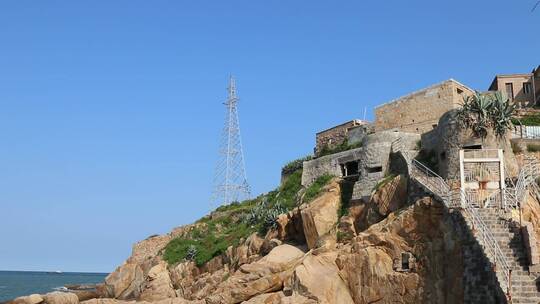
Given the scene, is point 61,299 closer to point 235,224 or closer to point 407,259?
point 235,224

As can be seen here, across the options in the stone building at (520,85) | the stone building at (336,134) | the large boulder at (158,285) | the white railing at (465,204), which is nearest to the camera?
the white railing at (465,204)

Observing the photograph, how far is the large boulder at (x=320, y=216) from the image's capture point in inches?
1141

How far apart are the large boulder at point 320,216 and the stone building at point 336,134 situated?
725 centimetres

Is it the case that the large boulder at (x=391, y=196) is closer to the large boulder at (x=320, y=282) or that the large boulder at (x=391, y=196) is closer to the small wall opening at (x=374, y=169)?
the small wall opening at (x=374, y=169)

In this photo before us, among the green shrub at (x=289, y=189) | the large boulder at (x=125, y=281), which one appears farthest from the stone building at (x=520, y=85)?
the large boulder at (x=125, y=281)

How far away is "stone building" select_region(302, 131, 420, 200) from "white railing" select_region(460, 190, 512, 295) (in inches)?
287

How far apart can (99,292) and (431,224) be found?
1137 inches

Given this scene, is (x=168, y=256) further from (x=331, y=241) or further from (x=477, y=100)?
(x=477, y=100)

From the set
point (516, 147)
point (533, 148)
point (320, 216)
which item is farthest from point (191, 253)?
point (533, 148)

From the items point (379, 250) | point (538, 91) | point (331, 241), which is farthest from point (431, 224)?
point (538, 91)

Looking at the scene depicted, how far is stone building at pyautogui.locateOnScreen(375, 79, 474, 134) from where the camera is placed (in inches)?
1288

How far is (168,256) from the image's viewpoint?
40.1 meters

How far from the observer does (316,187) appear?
32906 mm

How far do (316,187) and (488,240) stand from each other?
1364 cm
